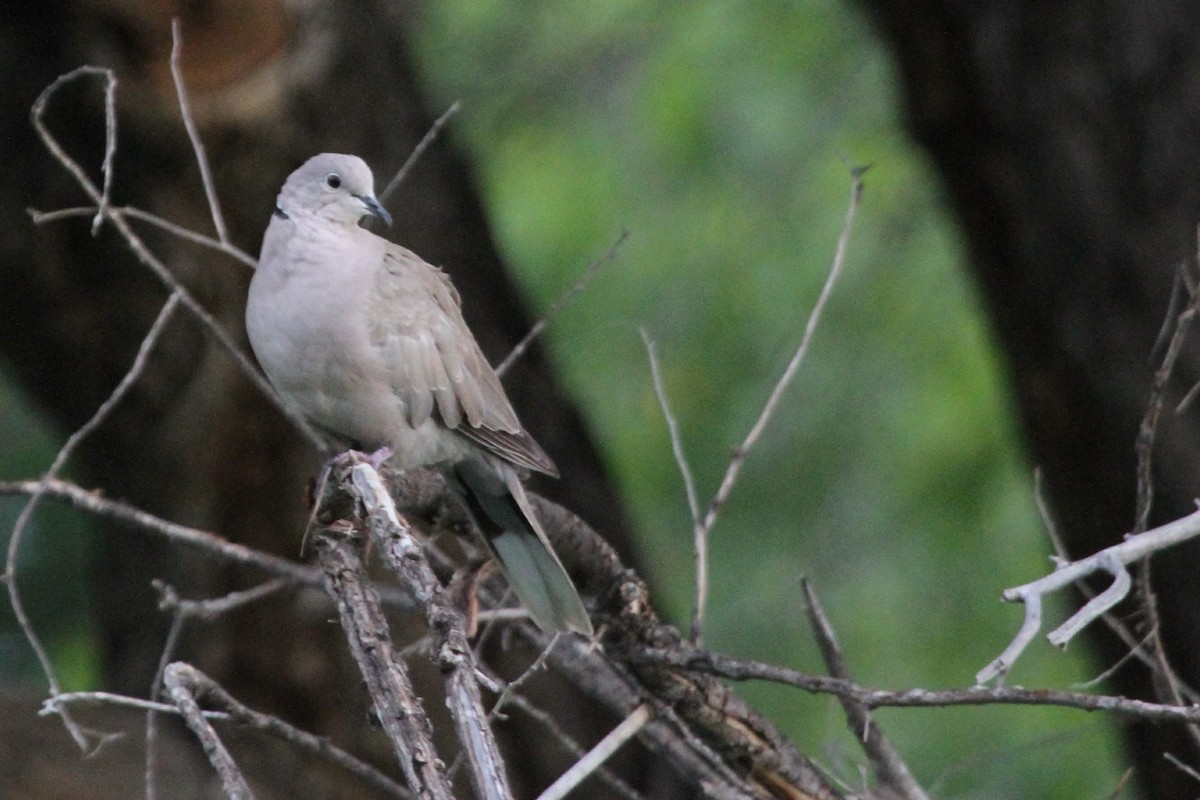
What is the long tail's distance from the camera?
2898 millimetres

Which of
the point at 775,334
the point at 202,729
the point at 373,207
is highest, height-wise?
the point at 373,207

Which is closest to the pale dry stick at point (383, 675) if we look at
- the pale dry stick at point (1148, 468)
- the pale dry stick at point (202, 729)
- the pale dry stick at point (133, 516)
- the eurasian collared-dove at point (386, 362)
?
the pale dry stick at point (202, 729)

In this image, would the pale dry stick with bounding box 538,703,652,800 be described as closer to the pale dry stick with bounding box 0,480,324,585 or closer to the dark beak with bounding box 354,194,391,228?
the pale dry stick with bounding box 0,480,324,585

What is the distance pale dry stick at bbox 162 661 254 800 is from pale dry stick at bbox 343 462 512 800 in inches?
12.7

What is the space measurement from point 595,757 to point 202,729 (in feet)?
2.16

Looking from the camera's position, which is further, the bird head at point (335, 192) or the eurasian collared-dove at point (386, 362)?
the bird head at point (335, 192)

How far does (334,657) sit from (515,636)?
0.69 meters

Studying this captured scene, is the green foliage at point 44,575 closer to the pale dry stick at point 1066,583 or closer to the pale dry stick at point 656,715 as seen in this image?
the pale dry stick at point 656,715

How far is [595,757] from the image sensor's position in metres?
2.47

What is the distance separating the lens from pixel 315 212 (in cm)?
326

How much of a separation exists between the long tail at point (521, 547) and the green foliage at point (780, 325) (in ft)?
8.15

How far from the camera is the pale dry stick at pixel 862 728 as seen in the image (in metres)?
2.73

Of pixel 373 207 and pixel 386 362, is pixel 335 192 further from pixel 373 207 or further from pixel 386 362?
pixel 386 362

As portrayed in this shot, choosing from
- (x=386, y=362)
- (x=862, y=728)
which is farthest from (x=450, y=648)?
(x=386, y=362)
